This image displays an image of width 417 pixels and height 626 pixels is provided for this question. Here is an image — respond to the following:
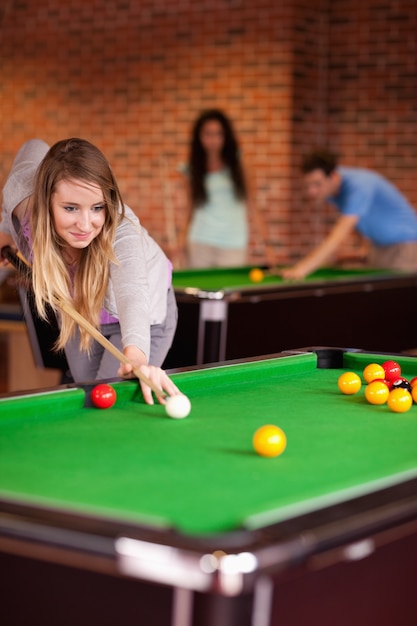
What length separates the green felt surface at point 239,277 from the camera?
4348 mm

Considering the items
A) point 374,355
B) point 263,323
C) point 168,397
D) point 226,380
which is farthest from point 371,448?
point 263,323

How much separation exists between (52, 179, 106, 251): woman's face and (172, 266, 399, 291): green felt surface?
59.4 inches

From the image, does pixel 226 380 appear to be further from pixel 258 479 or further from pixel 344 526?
pixel 344 526

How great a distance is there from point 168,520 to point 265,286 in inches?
112

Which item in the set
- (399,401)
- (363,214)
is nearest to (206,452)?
(399,401)

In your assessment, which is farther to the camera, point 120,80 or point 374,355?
point 120,80

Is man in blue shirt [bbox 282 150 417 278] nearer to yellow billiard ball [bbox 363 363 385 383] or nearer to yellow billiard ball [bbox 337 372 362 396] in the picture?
yellow billiard ball [bbox 363 363 385 383]

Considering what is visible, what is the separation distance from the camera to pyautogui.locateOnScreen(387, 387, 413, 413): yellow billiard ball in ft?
7.09

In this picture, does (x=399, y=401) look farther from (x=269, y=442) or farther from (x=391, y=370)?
(x=269, y=442)

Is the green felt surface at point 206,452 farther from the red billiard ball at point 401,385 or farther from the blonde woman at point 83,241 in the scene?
the blonde woman at point 83,241

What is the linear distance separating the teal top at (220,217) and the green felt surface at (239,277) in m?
0.66

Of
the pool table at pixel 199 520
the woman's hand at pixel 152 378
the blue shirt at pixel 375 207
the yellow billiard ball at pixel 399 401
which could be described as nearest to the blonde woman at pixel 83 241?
the woman's hand at pixel 152 378

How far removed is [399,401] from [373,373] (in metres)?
0.31

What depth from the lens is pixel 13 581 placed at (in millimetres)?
1389
